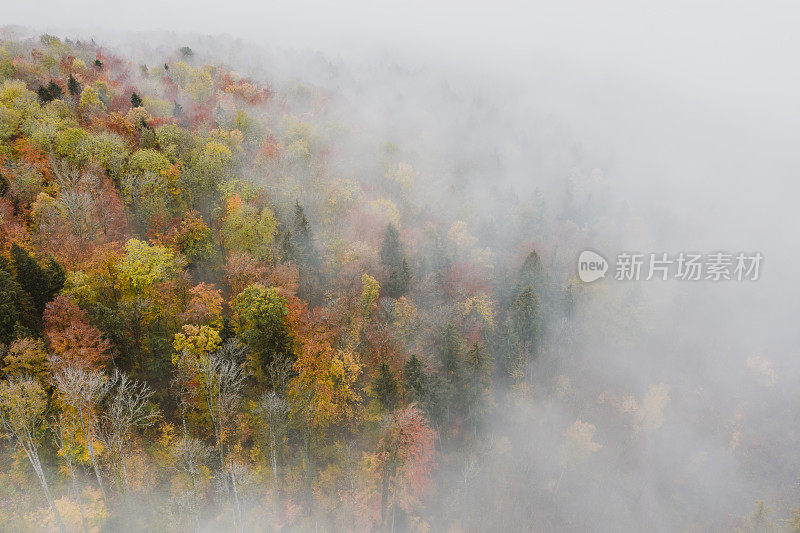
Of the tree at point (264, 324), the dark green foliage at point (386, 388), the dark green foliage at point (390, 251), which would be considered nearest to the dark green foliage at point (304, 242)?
the dark green foliage at point (390, 251)

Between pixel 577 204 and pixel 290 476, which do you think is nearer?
pixel 290 476

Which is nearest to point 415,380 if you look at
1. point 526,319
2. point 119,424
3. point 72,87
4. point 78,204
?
point 526,319

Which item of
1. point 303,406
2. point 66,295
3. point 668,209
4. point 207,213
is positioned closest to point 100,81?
point 207,213

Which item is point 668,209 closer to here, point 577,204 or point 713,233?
point 713,233

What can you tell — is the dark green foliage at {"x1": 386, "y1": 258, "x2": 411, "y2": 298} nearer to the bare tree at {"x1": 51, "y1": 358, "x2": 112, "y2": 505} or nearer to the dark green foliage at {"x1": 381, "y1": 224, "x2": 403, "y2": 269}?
the dark green foliage at {"x1": 381, "y1": 224, "x2": 403, "y2": 269}

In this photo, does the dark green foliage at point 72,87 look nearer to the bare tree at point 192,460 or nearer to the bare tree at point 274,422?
the bare tree at point 192,460

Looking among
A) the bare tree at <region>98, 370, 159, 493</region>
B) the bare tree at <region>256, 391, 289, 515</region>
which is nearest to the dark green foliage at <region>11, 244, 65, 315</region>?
the bare tree at <region>98, 370, 159, 493</region>

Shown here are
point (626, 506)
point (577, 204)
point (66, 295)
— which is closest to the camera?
point (66, 295)

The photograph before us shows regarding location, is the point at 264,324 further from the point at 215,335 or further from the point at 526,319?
the point at 526,319
